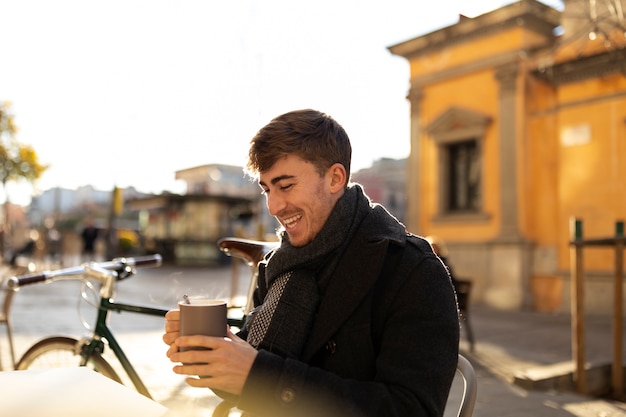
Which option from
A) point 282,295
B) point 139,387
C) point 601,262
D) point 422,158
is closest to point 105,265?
point 139,387

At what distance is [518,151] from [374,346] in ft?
40.7

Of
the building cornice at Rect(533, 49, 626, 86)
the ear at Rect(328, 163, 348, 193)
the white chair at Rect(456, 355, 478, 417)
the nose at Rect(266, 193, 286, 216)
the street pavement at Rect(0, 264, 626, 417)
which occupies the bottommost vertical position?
the street pavement at Rect(0, 264, 626, 417)

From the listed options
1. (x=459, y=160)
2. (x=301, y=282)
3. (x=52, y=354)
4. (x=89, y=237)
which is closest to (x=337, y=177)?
(x=301, y=282)

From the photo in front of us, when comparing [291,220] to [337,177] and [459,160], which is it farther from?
[459,160]

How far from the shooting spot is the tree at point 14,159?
25000 millimetres

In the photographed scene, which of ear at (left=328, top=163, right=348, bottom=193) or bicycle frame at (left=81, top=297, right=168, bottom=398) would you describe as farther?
bicycle frame at (left=81, top=297, right=168, bottom=398)

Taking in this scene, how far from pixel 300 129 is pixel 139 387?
192cm

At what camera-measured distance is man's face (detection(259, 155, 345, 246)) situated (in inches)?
62.9

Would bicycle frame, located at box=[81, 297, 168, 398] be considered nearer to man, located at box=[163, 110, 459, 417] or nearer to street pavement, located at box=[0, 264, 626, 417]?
street pavement, located at box=[0, 264, 626, 417]

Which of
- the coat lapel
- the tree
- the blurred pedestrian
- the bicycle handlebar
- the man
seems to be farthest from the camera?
the tree

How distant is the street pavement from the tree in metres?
14.3

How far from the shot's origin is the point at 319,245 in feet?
5.16

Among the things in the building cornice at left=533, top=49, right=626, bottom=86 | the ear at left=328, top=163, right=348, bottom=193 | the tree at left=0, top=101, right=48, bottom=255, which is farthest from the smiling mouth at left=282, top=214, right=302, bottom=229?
the tree at left=0, top=101, right=48, bottom=255

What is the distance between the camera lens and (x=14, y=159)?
2616 cm
